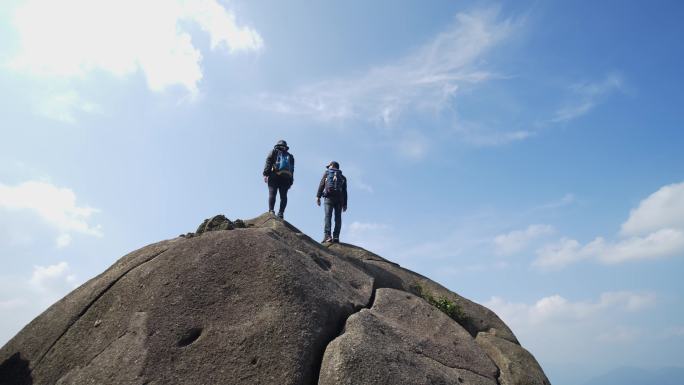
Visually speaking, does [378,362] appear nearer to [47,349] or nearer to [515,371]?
[515,371]

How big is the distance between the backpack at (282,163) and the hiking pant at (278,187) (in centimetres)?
36

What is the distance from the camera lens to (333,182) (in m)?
19.4

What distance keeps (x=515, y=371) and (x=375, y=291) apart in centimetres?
486

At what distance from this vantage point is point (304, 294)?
33.6 feet

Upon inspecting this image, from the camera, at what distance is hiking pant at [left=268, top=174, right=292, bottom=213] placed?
19.1 metres

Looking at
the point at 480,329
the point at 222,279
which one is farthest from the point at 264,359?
the point at 480,329

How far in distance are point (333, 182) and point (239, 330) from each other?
10.9 metres

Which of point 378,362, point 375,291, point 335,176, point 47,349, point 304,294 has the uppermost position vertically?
point 335,176

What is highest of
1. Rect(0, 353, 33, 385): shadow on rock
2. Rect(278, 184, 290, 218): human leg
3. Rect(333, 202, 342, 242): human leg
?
Rect(278, 184, 290, 218): human leg

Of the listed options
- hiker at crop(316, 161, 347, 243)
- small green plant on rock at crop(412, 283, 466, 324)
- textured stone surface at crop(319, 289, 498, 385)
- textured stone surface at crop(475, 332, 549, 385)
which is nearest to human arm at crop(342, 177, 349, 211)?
hiker at crop(316, 161, 347, 243)

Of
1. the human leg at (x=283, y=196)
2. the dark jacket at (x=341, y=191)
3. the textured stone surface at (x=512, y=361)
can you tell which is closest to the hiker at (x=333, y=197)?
the dark jacket at (x=341, y=191)

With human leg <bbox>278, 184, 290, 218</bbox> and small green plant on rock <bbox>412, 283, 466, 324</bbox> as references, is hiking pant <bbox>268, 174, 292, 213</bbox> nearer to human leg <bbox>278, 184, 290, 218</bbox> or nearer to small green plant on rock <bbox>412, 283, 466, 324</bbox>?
human leg <bbox>278, 184, 290, 218</bbox>

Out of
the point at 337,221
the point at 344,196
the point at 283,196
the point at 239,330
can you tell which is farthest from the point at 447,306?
the point at 239,330

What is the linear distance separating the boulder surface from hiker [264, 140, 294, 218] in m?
6.03
